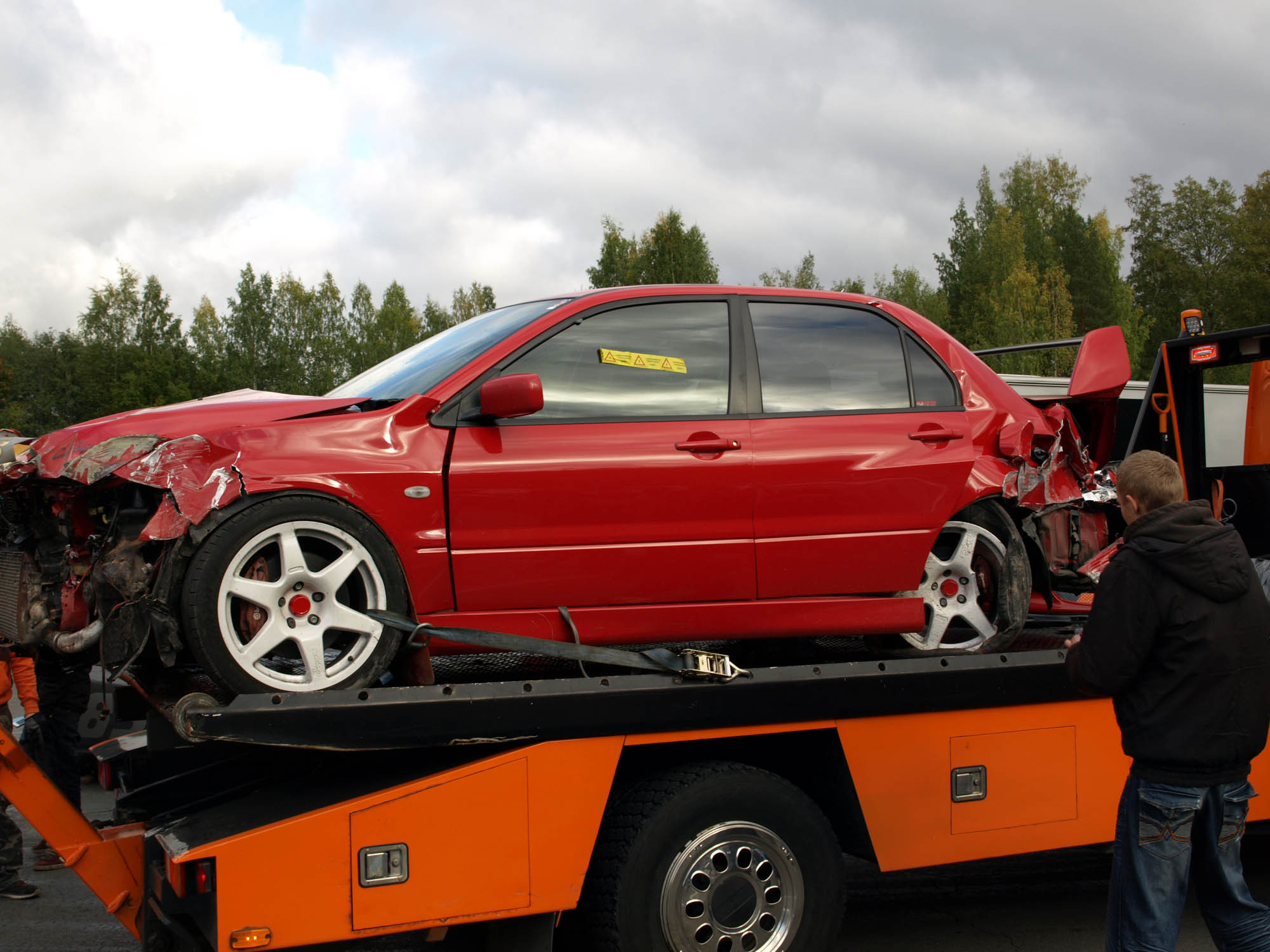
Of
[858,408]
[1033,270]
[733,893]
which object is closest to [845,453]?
[858,408]

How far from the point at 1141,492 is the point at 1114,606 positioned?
369 millimetres

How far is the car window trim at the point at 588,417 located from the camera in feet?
11.9

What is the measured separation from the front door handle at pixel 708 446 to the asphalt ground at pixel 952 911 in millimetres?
1976

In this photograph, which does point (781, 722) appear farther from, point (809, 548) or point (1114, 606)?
point (1114, 606)

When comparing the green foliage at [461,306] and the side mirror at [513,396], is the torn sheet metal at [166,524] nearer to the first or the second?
the side mirror at [513,396]

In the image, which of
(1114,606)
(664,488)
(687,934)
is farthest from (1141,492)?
(687,934)

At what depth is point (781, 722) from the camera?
11.8 ft

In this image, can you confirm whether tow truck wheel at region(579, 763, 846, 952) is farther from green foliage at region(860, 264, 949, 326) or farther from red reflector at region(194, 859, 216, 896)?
green foliage at region(860, 264, 949, 326)

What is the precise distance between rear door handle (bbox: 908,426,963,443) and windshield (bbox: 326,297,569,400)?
1.48 meters

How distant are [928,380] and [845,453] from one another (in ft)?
2.14

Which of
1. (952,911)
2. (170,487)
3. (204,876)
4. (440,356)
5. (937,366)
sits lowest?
(952,911)

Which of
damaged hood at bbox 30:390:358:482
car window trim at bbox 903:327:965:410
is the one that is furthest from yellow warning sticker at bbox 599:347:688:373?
car window trim at bbox 903:327:965:410

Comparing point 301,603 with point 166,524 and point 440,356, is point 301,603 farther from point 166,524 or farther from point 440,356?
point 440,356

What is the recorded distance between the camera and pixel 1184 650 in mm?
3027
